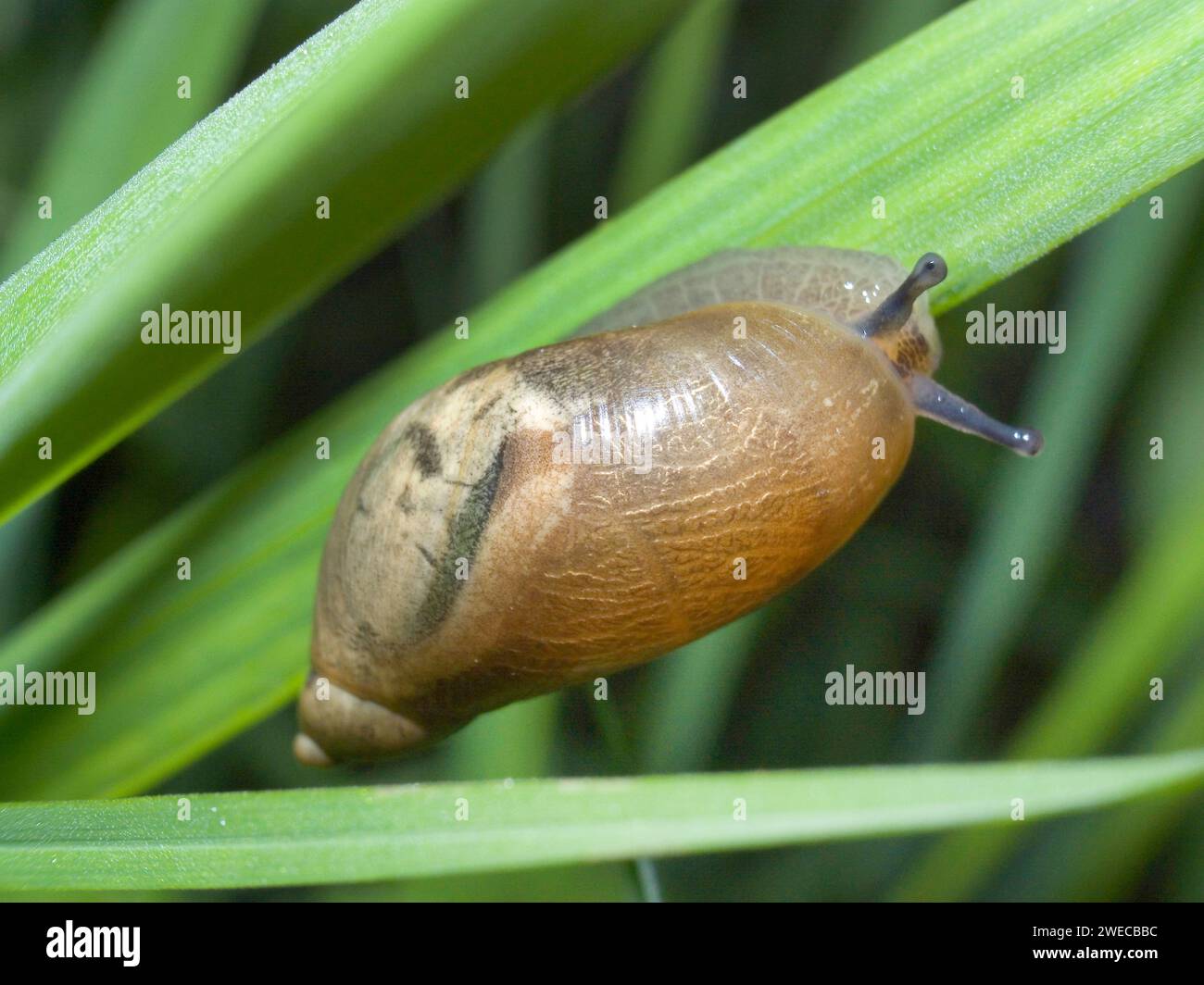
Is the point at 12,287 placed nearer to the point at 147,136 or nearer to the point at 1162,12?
the point at 147,136

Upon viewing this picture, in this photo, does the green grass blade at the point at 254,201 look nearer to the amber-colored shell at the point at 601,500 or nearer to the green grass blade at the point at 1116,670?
the amber-colored shell at the point at 601,500

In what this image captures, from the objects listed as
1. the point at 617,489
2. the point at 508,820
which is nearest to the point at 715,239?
the point at 617,489

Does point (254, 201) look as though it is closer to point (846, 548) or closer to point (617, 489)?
point (617, 489)

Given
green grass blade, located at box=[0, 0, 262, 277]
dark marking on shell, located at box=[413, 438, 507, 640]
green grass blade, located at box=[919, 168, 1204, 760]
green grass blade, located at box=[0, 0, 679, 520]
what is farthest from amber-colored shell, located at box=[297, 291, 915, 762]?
green grass blade, located at box=[0, 0, 262, 277]

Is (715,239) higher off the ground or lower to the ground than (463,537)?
higher

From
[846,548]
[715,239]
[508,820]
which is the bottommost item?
[508,820]

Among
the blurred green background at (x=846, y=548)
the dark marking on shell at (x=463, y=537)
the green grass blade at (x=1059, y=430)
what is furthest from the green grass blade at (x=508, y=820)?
the green grass blade at (x=1059, y=430)

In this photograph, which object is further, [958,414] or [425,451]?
[958,414]
